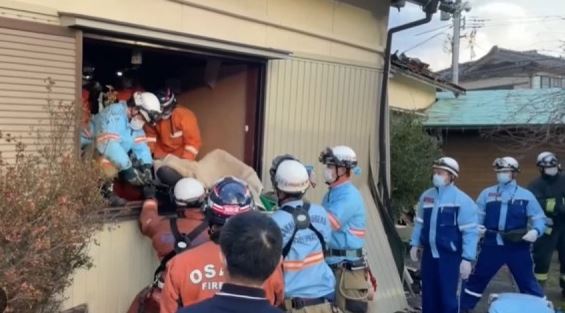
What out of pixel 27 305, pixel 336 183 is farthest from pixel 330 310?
pixel 27 305

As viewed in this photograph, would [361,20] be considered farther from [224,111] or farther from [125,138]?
[125,138]

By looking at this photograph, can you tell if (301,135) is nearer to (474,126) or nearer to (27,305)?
(27,305)

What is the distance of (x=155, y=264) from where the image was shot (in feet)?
19.8

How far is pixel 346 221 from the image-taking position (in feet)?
19.7

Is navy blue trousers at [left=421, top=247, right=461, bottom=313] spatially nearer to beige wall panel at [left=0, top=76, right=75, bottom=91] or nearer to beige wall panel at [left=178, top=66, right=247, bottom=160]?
beige wall panel at [left=178, top=66, right=247, bottom=160]

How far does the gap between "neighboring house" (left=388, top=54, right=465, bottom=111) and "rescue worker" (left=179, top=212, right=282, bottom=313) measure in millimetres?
8716

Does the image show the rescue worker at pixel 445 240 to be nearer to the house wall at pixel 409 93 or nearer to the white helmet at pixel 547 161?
the white helmet at pixel 547 161

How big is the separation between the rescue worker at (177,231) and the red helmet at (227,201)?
0.73 m

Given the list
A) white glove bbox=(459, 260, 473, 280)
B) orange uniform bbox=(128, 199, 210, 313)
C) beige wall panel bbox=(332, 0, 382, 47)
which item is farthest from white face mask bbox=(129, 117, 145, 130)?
white glove bbox=(459, 260, 473, 280)

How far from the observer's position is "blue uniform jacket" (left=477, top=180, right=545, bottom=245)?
29.6 ft

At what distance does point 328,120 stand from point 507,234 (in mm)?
2937

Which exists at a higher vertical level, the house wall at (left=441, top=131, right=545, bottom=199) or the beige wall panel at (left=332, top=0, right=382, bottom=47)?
the beige wall panel at (left=332, top=0, right=382, bottom=47)

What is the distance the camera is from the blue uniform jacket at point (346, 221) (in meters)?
5.99

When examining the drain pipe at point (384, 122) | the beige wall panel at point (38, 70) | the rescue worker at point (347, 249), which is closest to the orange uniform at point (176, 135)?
the rescue worker at point (347, 249)
